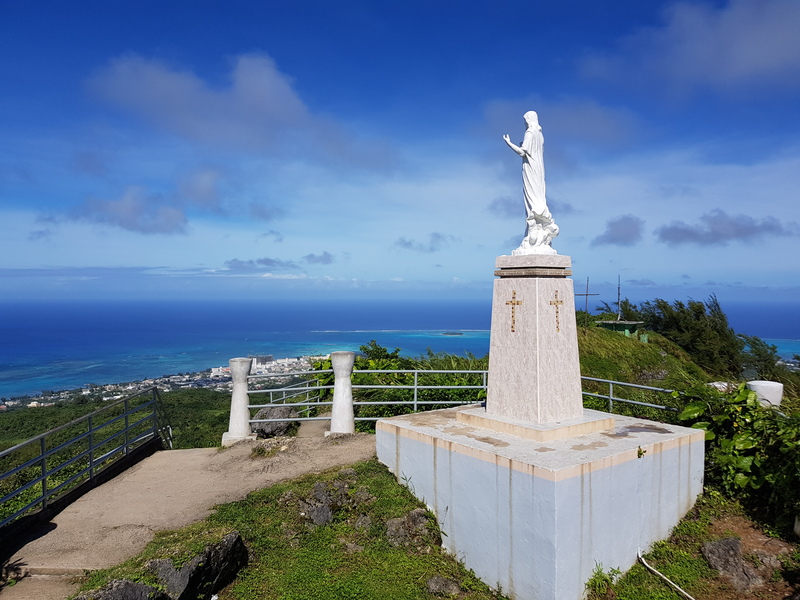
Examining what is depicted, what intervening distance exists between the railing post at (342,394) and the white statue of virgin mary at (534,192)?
13.3 ft

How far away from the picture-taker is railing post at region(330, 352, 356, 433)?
33.9 ft

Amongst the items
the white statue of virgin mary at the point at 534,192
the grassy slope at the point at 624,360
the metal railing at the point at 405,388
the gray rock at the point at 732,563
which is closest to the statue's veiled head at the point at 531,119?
the white statue of virgin mary at the point at 534,192

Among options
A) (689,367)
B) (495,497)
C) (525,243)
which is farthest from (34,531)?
(689,367)

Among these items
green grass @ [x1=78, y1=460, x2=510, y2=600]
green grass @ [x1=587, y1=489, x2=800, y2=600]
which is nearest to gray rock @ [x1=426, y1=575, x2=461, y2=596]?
green grass @ [x1=78, y1=460, x2=510, y2=600]

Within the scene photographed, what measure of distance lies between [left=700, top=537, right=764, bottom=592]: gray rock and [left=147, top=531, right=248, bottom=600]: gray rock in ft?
18.1

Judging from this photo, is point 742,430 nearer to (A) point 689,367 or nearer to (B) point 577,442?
(B) point 577,442

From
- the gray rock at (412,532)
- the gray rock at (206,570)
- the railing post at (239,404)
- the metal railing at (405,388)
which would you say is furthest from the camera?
the railing post at (239,404)

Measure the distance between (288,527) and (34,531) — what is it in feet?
9.91

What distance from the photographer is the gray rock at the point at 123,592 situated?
15.8ft

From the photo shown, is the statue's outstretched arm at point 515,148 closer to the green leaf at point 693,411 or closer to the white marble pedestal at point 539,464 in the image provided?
the white marble pedestal at point 539,464

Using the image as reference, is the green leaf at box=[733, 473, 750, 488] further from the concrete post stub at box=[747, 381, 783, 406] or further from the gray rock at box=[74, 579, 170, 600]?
the gray rock at box=[74, 579, 170, 600]

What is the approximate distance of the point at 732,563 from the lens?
20.8ft

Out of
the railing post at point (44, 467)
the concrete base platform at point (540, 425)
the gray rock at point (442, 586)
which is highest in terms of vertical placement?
the concrete base platform at point (540, 425)

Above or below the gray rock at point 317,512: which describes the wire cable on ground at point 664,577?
below
